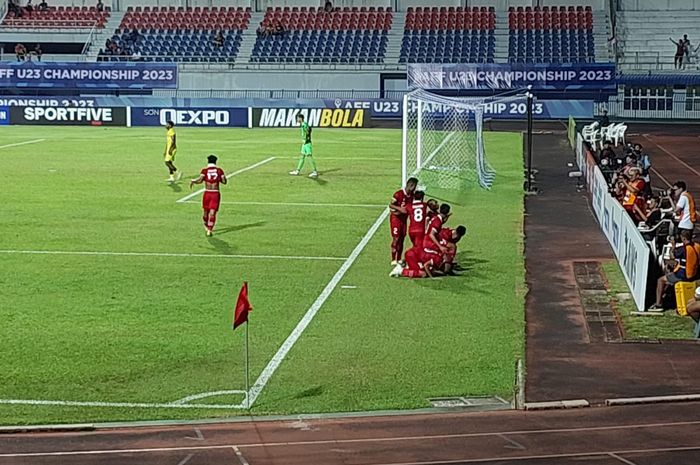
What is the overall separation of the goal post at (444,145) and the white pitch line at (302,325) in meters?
6.37

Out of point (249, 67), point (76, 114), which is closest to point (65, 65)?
point (76, 114)

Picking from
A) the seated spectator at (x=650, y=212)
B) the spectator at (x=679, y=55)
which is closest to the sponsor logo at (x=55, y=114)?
the spectator at (x=679, y=55)

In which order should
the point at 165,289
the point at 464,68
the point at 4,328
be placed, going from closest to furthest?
1. the point at 4,328
2. the point at 165,289
3. the point at 464,68

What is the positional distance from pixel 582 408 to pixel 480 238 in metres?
12.6

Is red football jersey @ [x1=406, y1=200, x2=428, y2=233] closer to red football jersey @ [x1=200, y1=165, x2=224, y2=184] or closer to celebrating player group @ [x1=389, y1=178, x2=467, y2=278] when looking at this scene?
celebrating player group @ [x1=389, y1=178, x2=467, y2=278]

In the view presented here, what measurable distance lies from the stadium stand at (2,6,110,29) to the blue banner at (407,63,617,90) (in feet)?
75.3

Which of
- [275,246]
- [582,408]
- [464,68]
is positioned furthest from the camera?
[464,68]

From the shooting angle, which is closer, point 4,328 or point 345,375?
point 345,375

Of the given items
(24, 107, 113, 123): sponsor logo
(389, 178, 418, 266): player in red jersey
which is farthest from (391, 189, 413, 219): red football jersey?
Answer: (24, 107, 113, 123): sponsor logo

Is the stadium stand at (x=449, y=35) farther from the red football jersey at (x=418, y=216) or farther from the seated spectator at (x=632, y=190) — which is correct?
the red football jersey at (x=418, y=216)

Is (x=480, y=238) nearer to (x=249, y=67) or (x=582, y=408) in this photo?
(x=582, y=408)

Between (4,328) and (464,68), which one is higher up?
(464,68)

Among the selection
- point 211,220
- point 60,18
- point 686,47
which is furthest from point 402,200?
point 60,18

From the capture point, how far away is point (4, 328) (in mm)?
16859
